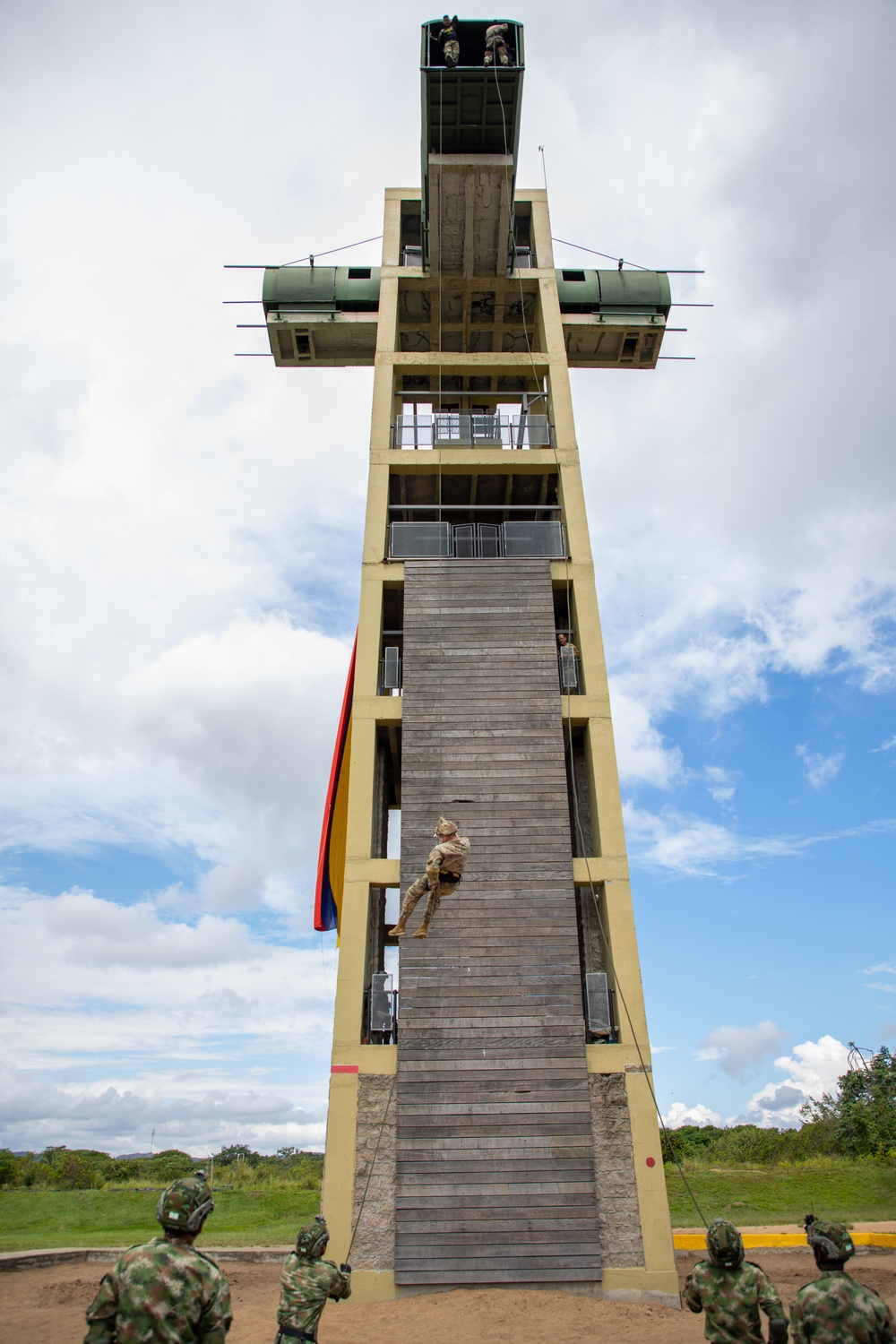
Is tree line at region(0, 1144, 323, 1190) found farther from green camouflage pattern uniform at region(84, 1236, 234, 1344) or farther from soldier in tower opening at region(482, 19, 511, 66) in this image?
soldier in tower opening at region(482, 19, 511, 66)

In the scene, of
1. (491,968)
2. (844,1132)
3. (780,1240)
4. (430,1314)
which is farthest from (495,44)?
(844,1132)

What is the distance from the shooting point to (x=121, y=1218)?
19391mm

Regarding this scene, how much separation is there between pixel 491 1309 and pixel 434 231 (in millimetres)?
25439

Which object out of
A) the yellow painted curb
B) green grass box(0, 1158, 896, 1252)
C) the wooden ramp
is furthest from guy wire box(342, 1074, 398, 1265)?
the yellow painted curb

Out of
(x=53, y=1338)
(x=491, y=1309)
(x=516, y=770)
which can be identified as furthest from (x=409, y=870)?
(x=53, y=1338)

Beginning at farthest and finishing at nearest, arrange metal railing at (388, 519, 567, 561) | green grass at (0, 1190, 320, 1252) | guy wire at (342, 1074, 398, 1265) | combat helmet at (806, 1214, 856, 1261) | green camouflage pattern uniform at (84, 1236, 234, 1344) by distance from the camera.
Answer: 1. metal railing at (388, 519, 567, 561)
2. green grass at (0, 1190, 320, 1252)
3. guy wire at (342, 1074, 398, 1265)
4. combat helmet at (806, 1214, 856, 1261)
5. green camouflage pattern uniform at (84, 1236, 234, 1344)

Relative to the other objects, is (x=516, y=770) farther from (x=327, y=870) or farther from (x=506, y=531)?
(x=506, y=531)

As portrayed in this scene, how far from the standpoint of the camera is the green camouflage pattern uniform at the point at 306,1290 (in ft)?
26.0

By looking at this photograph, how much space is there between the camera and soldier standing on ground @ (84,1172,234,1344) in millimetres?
5023

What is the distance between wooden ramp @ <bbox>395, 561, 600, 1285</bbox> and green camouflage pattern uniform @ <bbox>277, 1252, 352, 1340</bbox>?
21.4 feet

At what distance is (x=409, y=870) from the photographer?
55.7 feet

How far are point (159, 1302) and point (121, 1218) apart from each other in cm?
1785

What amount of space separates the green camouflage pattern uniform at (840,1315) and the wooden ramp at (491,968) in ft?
29.1

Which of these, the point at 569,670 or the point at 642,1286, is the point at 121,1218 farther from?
the point at 569,670
